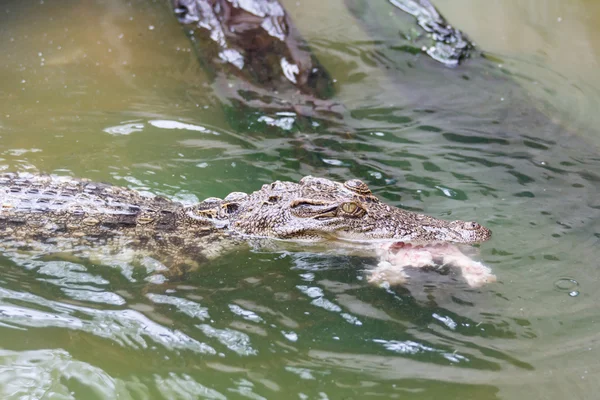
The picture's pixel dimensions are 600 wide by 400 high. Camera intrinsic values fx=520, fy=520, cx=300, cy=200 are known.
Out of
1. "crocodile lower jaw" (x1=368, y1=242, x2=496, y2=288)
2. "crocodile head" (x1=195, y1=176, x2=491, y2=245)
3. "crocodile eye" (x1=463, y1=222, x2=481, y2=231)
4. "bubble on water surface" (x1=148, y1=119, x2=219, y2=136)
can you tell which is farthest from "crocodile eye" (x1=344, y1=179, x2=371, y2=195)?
"bubble on water surface" (x1=148, y1=119, x2=219, y2=136)

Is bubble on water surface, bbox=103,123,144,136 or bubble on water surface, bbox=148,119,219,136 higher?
bubble on water surface, bbox=148,119,219,136

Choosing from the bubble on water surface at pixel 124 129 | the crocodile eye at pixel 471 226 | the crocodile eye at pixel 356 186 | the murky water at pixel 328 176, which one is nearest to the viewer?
the murky water at pixel 328 176

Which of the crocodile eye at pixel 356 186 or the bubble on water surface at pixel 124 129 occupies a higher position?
the crocodile eye at pixel 356 186

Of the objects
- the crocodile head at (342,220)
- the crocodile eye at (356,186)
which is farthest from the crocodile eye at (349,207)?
the crocodile eye at (356,186)

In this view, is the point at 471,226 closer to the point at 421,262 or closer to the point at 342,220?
the point at 421,262

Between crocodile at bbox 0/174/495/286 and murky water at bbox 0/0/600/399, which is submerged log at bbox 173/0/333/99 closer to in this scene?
murky water at bbox 0/0/600/399

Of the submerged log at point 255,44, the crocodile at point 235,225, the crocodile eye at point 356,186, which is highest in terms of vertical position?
the submerged log at point 255,44

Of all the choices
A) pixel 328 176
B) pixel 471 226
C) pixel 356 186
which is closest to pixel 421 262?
pixel 471 226

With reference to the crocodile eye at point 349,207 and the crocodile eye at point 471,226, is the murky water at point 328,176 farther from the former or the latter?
the crocodile eye at point 349,207

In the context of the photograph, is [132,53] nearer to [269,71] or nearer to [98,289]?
[269,71]
